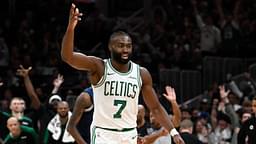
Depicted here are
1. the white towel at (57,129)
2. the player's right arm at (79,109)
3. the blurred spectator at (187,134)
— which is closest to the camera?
the player's right arm at (79,109)

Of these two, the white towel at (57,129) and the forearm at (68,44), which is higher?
the forearm at (68,44)

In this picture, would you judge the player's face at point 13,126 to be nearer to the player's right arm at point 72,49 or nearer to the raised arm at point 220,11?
the player's right arm at point 72,49

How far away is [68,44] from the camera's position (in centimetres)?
659

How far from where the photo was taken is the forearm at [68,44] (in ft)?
21.6

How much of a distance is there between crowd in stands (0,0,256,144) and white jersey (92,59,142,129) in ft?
18.5

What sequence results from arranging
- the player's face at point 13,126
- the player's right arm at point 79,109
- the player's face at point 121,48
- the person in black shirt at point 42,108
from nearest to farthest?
the player's face at point 121,48 → the player's right arm at point 79,109 → the player's face at point 13,126 → the person in black shirt at point 42,108

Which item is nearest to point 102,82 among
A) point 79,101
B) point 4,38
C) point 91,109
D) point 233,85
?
point 79,101

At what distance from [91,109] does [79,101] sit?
4.78 ft

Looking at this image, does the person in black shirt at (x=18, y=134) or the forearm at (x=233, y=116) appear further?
the forearm at (x=233, y=116)

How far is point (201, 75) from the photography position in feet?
54.3

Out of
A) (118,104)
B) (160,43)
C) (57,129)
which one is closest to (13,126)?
(57,129)

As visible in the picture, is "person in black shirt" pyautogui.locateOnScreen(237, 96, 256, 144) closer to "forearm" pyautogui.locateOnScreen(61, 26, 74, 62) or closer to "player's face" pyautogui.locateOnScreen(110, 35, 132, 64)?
"player's face" pyautogui.locateOnScreen(110, 35, 132, 64)

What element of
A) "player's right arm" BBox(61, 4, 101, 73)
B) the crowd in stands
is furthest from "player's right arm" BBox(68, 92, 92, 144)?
the crowd in stands

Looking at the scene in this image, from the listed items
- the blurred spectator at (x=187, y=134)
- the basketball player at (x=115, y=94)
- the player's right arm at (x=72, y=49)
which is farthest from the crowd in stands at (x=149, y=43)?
the player's right arm at (x=72, y=49)
